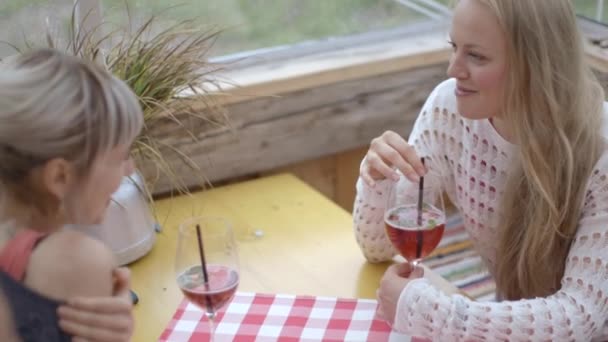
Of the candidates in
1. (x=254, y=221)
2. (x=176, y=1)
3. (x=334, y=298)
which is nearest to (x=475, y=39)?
(x=334, y=298)

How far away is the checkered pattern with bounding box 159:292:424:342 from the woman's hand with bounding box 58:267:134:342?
1.13 feet

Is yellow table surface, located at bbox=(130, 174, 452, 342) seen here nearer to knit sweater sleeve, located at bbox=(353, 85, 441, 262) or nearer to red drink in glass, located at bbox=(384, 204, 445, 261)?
knit sweater sleeve, located at bbox=(353, 85, 441, 262)

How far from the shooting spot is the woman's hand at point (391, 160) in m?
1.56

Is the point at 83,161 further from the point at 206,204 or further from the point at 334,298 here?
the point at 206,204

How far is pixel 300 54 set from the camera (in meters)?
2.53

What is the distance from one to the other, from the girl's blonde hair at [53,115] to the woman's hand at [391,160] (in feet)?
2.00

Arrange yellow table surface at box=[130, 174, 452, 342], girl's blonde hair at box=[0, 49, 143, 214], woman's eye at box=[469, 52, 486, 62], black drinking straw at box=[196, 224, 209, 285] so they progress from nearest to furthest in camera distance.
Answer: girl's blonde hair at box=[0, 49, 143, 214] < black drinking straw at box=[196, 224, 209, 285] < woman's eye at box=[469, 52, 486, 62] < yellow table surface at box=[130, 174, 452, 342]

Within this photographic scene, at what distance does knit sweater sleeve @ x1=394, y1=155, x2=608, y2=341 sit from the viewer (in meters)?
1.37

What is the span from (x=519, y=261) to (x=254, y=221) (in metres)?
0.65

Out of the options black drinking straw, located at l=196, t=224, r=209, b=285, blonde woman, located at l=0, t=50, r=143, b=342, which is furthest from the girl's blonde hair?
black drinking straw, located at l=196, t=224, r=209, b=285

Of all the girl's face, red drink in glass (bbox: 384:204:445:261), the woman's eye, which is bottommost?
red drink in glass (bbox: 384:204:445:261)

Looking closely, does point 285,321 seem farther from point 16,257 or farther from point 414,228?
point 16,257

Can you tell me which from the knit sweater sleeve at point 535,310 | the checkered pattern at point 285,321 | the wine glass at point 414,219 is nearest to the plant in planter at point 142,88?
the checkered pattern at point 285,321

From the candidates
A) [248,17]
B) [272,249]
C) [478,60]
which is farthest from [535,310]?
Result: [248,17]
